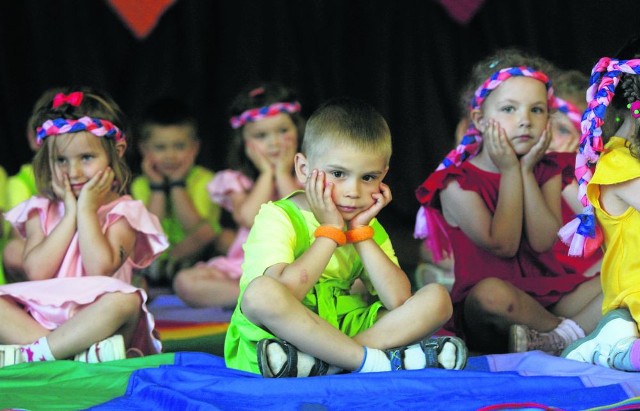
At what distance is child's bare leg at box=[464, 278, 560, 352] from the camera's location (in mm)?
2971

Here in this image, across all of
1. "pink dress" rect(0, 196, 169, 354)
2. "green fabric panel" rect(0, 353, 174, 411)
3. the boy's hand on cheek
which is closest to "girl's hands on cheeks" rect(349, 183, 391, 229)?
"green fabric panel" rect(0, 353, 174, 411)

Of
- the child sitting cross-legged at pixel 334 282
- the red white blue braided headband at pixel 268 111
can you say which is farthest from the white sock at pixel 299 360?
the red white blue braided headband at pixel 268 111

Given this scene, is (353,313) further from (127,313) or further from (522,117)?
(522,117)

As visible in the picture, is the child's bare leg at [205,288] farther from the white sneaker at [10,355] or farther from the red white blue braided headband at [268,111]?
the white sneaker at [10,355]

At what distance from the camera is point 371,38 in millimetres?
5418

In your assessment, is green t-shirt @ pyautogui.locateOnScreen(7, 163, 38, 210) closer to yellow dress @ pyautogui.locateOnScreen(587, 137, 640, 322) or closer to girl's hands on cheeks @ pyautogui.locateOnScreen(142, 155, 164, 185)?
girl's hands on cheeks @ pyautogui.locateOnScreen(142, 155, 164, 185)

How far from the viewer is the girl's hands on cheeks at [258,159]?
4336 mm

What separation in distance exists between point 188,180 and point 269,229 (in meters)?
2.37

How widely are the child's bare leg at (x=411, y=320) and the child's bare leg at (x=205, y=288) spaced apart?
159 cm

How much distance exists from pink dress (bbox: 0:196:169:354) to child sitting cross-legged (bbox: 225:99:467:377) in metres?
0.45

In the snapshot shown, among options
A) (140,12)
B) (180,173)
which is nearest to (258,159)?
(180,173)

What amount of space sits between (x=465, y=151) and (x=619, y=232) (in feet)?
2.57

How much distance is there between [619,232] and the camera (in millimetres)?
2627

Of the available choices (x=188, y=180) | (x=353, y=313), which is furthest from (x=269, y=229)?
(x=188, y=180)
